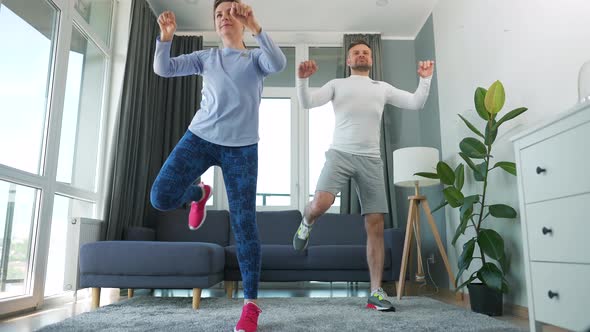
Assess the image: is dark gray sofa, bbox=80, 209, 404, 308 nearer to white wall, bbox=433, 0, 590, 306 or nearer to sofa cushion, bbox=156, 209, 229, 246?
sofa cushion, bbox=156, 209, 229, 246

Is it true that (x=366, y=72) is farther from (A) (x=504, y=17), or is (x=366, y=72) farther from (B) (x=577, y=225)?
(B) (x=577, y=225)

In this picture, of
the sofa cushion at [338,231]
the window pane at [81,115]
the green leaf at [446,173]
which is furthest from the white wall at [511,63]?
Result: the window pane at [81,115]

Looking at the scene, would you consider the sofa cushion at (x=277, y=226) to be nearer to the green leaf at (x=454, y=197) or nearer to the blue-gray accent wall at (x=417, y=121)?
the blue-gray accent wall at (x=417, y=121)

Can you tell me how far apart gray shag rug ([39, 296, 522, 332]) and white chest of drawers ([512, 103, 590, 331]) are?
0.42 metres

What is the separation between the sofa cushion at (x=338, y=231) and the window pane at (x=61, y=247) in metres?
1.98

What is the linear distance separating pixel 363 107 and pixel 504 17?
1293 millimetres

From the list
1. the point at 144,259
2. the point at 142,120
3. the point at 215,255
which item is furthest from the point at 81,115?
the point at 215,255

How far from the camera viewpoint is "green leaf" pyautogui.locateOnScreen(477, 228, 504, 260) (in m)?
2.59

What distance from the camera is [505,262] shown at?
2.66 m

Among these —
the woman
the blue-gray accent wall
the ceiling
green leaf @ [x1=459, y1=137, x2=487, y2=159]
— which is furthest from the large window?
the blue-gray accent wall

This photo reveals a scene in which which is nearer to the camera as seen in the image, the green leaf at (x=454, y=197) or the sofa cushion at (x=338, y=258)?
the green leaf at (x=454, y=197)

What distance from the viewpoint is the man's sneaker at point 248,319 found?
5.67 feet

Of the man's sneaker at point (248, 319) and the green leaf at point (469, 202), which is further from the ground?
the green leaf at point (469, 202)

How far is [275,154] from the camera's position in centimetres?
500
